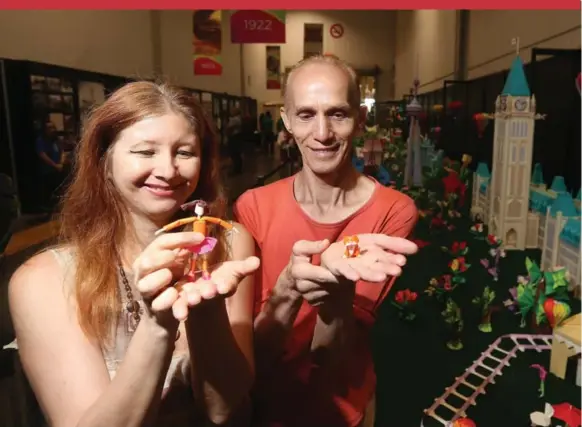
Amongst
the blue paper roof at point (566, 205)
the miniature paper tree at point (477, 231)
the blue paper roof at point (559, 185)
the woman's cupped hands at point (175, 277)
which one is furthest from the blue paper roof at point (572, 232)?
the woman's cupped hands at point (175, 277)

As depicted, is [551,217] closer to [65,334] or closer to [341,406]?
[341,406]

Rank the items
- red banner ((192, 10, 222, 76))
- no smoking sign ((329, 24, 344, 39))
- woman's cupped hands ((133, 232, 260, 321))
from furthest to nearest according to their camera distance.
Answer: no smoking sign ((329, 24, 344, 39))
red banner ((192, 10, 222, 76))
woman's cupped hands ((133, 232, 260, 321))

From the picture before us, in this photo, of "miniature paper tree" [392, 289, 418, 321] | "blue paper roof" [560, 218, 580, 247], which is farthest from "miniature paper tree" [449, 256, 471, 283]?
"blue paper roof" [560, 218, 580, 247]

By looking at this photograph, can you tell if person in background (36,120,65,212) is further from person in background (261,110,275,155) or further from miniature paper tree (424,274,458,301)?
miniature paper tree (424,274,458,301)

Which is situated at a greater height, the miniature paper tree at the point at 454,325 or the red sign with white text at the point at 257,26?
the red sign with white text at the point at 257,26

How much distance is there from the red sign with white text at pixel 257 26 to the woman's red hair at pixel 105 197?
67cm

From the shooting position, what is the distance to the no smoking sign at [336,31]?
1672 mm

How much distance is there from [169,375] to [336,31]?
1.29m

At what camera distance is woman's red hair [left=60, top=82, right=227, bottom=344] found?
84 centimetres

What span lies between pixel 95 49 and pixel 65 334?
3.41 meters

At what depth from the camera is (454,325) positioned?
2.50 meters

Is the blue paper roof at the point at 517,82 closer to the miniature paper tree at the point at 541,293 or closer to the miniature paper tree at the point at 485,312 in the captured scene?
the miniature paper tree at the point at 541,293

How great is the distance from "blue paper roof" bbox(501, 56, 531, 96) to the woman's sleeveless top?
3.61 m

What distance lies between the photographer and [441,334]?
2.58m
